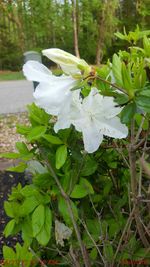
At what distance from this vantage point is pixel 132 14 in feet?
86.9

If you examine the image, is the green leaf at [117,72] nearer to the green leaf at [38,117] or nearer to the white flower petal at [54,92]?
the white flower petal at [54,92]

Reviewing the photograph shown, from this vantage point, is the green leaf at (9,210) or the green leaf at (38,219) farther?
the green leaf at (9,210)

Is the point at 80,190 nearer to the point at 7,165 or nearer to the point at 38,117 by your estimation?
the point at 38,117

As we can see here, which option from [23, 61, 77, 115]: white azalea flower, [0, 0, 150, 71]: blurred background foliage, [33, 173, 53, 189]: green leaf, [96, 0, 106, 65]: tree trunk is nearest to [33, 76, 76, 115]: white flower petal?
[23, 61, 77, 115]: white azalea flower

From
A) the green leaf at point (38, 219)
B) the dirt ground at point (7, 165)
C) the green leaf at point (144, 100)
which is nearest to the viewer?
the green leaf at point (144, 100)

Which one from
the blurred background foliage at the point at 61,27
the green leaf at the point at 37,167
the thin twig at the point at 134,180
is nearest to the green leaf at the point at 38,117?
the green leaf at the point at 37,167

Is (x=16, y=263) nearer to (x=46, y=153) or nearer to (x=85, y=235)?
(x=85, y=235)

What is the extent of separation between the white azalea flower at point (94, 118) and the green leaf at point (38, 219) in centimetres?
45

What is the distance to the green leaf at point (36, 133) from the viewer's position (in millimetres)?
1134

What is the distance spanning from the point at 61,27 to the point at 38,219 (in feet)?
84.0

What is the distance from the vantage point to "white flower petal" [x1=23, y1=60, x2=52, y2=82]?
79 centimetres

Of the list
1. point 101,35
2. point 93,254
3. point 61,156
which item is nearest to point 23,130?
point 61,156

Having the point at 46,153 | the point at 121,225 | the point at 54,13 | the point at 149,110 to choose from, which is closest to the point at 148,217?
the point at 121,225

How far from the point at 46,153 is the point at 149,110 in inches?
19.9
